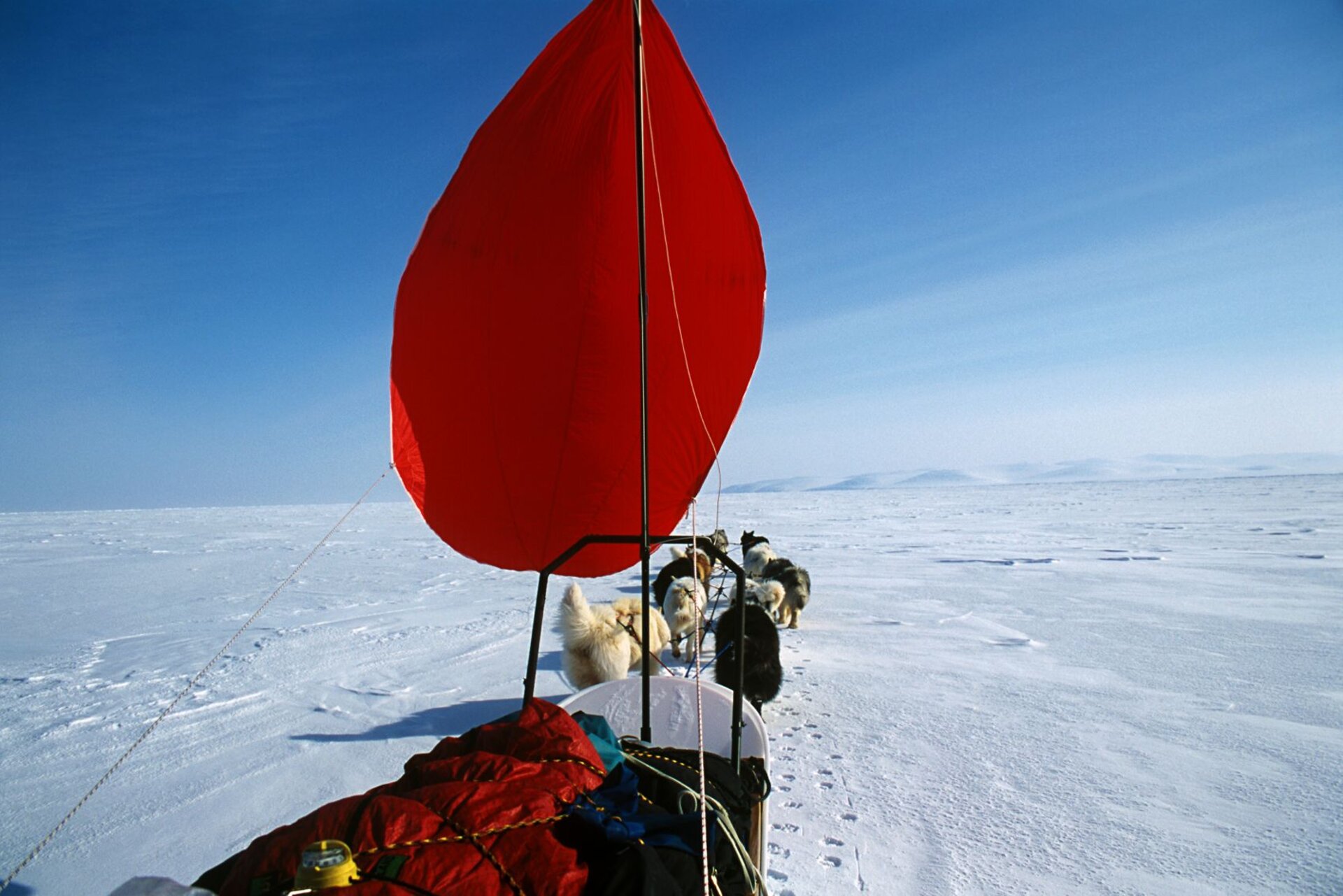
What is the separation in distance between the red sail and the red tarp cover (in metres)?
2.05

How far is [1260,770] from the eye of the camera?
3621mm

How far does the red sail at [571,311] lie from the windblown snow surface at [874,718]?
178cm

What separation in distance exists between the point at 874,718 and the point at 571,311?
133 inches

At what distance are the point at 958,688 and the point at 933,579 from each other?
579 centimetres

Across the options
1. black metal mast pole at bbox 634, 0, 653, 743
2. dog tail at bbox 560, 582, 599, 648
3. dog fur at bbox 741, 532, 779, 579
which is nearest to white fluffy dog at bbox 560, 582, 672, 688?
dog tail at bbox 560, 582, 599, 648

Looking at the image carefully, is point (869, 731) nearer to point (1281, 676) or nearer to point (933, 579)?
point (1281, 676)

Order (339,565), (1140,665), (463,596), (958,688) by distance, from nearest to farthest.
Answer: (958,688) < (1140,665) < (463,596) < (339,565)

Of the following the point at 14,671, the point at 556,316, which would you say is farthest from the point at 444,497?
the point at 14,671

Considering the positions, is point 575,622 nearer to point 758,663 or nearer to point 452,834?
point 758,663

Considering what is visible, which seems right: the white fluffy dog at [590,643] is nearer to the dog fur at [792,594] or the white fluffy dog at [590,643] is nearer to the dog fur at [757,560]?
the dog fur at [792,594]

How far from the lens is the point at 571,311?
3.59 metres

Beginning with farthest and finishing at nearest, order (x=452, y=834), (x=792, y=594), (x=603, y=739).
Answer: (x=792, y=594)
(x=603, y=739)
(x=452, y=834)

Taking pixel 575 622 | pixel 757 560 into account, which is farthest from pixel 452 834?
pixel 757 560

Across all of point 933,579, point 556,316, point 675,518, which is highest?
point 556,316
